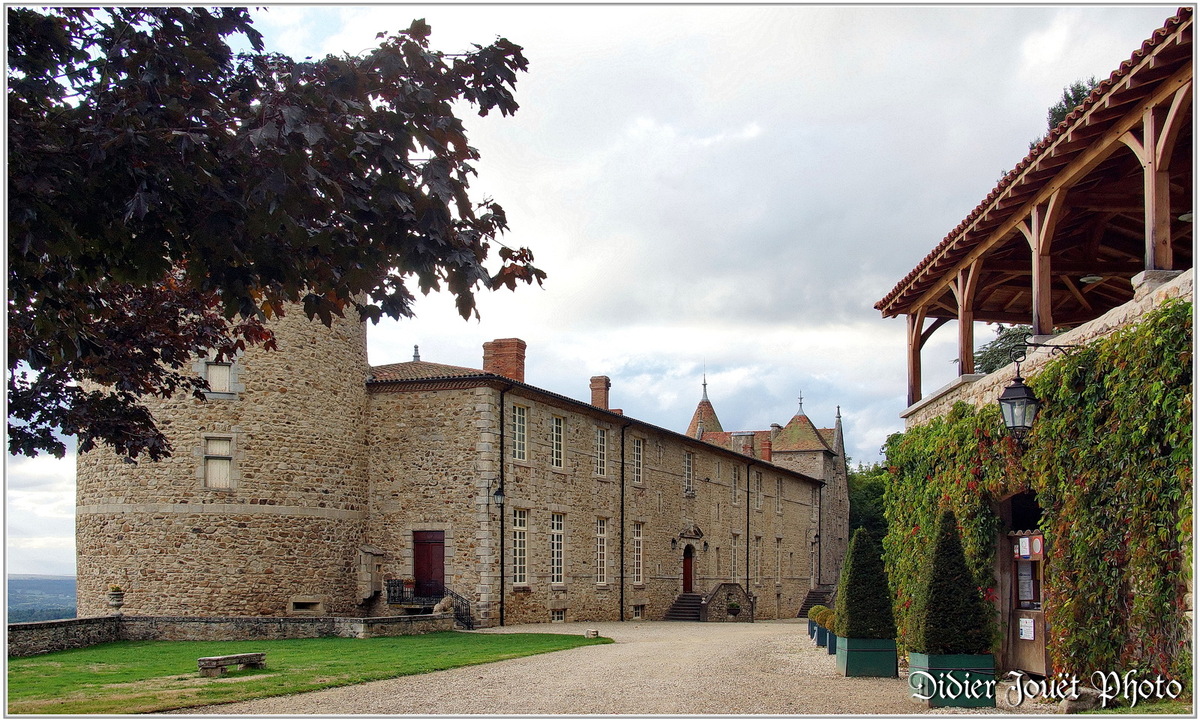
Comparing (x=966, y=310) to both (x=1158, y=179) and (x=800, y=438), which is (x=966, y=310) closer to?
(x=1158, y=179)

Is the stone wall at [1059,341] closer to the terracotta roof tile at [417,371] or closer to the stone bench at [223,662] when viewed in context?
the stone bench at [223,662]

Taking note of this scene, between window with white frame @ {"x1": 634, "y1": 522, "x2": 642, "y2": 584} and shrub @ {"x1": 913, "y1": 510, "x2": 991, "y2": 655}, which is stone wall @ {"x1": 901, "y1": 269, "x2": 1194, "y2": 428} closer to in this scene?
shrub @ {"x1": 913, "y1": 510, "x2": 991, "y2": 655}

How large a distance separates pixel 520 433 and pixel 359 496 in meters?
4.16

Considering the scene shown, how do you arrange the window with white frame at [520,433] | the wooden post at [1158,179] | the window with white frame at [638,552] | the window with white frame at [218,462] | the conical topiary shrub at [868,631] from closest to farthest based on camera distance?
the wooden post at [1158,179], the conical topiary shrub at [868,631], the window with white frame at [218,462], the window with white frame at [520,433], the window with white frame at [638,552]

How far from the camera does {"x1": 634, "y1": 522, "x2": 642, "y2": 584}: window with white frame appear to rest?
31.1 meters

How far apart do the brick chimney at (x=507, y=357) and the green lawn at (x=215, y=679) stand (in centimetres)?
878

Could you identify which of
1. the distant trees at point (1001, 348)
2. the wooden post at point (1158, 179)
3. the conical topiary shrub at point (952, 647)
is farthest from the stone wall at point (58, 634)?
the distant trees at point (1001, 348)

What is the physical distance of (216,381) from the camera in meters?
23.4

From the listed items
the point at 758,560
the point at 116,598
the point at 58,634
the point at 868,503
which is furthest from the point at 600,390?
the point at 868,503

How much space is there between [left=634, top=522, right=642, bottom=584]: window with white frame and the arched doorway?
344cm

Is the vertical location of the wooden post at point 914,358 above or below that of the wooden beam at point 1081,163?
below

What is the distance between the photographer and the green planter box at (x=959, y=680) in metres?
9.68

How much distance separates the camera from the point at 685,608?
33.1 metres

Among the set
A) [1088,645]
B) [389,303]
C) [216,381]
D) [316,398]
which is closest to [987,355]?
[316,398]
